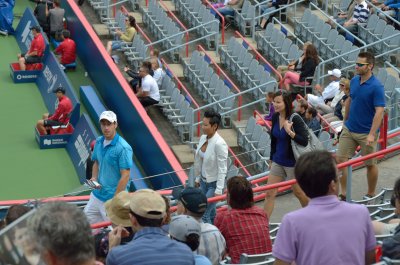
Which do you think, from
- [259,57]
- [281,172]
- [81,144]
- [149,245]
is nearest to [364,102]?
[281,172]

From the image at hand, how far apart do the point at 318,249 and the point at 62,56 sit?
1556 cm

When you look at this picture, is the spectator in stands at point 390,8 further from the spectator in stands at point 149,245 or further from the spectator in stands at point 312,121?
the spectator in stands at point 149,245

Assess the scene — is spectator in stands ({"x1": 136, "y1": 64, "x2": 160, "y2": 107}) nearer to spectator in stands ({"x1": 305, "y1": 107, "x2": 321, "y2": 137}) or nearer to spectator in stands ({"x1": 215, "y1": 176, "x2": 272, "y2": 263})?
spectator in stands ({"x1": 305, "y1": 107, "x2": 321, "y2": 137})

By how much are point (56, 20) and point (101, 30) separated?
1009 millimetres

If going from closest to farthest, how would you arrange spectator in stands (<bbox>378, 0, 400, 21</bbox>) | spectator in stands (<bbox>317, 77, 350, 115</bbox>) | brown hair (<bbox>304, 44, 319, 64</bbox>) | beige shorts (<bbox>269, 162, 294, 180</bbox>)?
1. beige shorts (<bbox>269, 162, 294, 180</bbox>)
2. spectator in stands (<bbox>317, 77, 350, 115</bbox>)
3. brown hair (<bbox>304, 44, 319, 64</bbox>)
4. spectator in stands (<bbox>378, 0, 400, 21</bbox>)

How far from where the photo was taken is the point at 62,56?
20.5m

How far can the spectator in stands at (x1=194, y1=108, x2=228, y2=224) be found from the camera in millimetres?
9922

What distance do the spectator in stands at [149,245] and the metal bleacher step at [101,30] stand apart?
1564 centimetres

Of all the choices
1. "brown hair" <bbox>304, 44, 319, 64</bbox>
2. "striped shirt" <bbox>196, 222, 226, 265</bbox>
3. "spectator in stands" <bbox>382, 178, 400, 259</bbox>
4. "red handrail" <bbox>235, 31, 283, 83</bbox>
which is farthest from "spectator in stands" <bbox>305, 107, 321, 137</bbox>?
"spectator in stands" <bbox>382, 178, 400, 259</bbox>

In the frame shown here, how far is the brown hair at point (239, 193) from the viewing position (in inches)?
291

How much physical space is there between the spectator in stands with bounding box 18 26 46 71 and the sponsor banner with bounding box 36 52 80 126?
0.18 metres

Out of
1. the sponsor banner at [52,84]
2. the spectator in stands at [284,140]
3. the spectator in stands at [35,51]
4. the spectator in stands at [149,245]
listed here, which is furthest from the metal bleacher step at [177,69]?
the spectator in stands at [149,245]

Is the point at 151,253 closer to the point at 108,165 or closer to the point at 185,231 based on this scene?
the point at 185,231

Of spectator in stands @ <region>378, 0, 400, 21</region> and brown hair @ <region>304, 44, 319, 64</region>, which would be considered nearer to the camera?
brown hair @ <region>304, 44, 319, 64</region>
